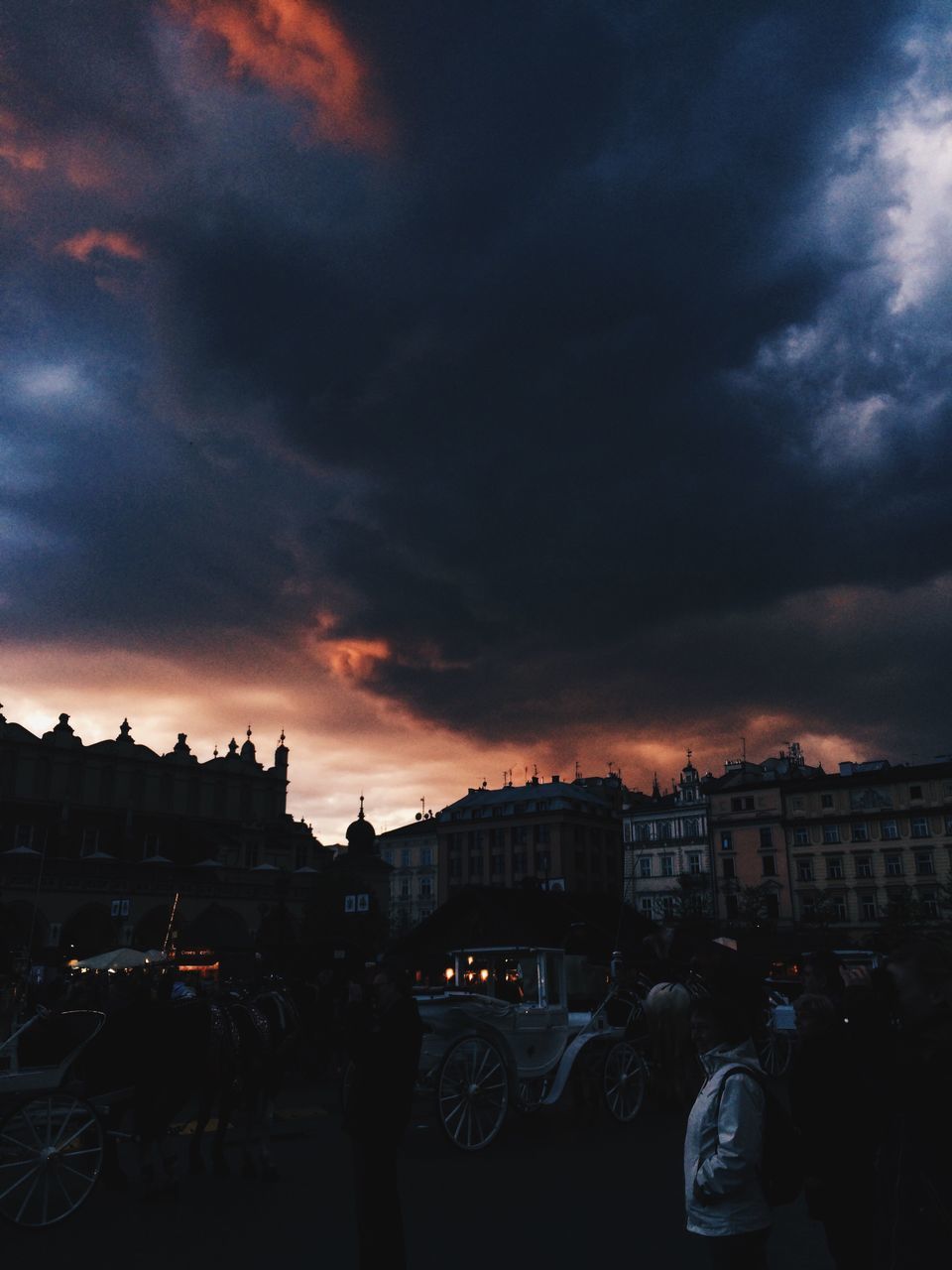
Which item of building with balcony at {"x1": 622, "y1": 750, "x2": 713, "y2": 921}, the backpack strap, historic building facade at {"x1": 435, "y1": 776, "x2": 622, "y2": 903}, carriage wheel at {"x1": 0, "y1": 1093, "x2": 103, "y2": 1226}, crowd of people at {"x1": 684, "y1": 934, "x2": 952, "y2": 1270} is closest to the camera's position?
crowd of people at {"x1": 684, "y1": 934, "x2": 952, "y2": 1270}

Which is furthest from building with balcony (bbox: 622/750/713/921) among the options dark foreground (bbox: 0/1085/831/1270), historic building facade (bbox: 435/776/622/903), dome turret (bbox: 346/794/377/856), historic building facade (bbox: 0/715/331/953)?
dark foreground (bbox: 0/1085/831/1270)

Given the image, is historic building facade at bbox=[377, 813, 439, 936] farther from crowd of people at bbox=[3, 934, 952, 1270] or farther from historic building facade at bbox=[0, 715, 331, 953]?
crowd of people at bbox=[3, 934, 952, 1270]

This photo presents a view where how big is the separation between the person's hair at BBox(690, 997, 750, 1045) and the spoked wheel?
568 inches

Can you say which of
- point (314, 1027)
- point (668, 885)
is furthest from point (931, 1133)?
point (668, 885)

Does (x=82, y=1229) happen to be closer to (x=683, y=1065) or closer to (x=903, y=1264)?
(x=903, y=1264)

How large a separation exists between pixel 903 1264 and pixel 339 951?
853 inches

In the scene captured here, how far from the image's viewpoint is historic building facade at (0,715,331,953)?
5469 centimetres

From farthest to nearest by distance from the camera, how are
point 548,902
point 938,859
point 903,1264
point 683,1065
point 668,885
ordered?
point 668,885, point 938,859, point 548,902, point 683,1065, point 903,1264

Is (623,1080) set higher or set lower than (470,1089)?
lower

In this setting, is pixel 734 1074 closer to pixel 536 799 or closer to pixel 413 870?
pixel 536 799

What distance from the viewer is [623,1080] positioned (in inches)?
526

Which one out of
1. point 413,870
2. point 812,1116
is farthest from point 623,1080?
point 413,870

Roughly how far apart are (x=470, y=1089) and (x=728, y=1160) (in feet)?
26.5

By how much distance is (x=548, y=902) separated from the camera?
22578 mm
